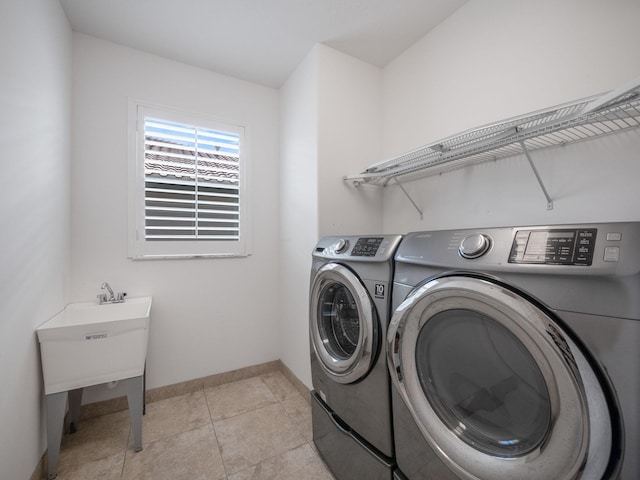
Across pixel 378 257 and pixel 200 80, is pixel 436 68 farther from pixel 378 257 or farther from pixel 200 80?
pixel 200 80

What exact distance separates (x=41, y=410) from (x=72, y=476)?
1.21 ft

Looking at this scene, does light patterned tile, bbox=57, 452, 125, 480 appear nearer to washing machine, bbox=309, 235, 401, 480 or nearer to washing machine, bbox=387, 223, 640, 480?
washing machine, bbox=309, 235, 401, 480

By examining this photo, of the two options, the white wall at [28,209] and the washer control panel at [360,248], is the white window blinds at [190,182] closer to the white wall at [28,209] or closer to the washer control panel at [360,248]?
the white wall at [28,209]

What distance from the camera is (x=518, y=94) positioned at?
4.19 ft

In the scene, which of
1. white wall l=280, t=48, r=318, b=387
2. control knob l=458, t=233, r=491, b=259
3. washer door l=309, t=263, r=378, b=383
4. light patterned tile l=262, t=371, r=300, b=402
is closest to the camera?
control knob l=458, t=233, r=491, b=259

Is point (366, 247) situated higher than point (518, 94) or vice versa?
point (518, 94)

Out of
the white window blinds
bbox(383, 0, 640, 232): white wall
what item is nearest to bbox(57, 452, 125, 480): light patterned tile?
the white window blinds

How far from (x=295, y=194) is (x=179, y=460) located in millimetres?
1794

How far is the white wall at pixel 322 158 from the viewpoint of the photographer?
6.03 feet

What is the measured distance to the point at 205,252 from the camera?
2133mm

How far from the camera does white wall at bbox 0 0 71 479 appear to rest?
1.03 meters

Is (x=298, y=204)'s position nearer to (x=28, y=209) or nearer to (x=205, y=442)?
(x=28, y=209)

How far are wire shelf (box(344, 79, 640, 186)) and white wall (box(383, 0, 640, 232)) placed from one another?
0.05m

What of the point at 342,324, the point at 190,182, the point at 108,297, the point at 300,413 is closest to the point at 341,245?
the point at 342,324
